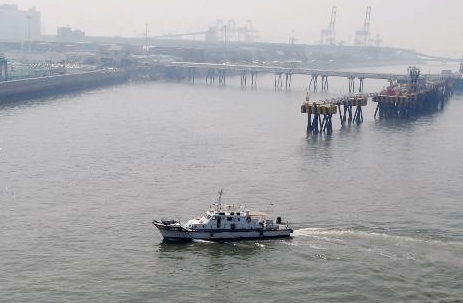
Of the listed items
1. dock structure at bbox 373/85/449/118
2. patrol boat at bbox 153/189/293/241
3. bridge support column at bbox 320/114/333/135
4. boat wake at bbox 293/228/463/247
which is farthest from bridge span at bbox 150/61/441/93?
patrol boat at bbox 153/189/293/241

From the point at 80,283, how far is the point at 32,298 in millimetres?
2367

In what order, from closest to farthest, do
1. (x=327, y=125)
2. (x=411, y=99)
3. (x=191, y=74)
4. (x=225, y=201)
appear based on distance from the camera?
(x=225, y=201), (x=327, y=125), (x=411, y=99), (x=191, y=74)

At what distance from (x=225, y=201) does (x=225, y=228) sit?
24.4 ft

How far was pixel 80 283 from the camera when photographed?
110ft

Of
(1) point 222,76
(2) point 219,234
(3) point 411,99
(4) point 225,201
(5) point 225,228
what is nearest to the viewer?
(2) point 219,234

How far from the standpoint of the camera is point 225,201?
48.0 metres

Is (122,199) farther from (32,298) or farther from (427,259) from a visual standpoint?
Answer: (427,259)

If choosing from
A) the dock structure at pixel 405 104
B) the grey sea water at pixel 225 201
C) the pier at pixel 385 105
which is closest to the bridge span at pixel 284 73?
the pier at pixel 385 105

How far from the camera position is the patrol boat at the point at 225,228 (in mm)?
40228

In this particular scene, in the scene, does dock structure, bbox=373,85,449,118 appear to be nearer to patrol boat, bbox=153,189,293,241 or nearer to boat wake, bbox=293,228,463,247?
boat wake, bbox=293,228,463,247

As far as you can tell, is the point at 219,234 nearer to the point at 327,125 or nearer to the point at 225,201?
the point at 225,201

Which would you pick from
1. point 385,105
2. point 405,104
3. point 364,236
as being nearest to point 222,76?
point 385,105

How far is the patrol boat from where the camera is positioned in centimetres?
4023

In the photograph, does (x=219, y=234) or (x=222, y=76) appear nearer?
(x=219, y=234)
